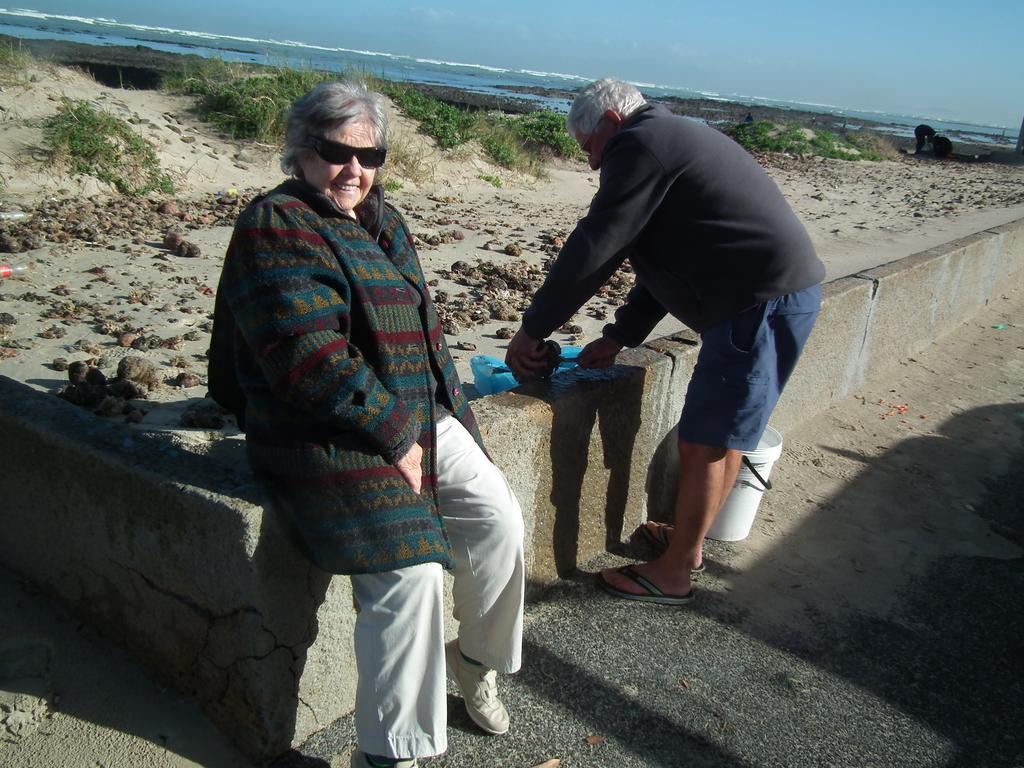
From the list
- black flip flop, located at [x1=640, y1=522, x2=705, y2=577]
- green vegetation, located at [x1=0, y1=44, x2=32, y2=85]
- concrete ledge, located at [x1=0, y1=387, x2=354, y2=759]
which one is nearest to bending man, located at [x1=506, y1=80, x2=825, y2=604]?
black flip flop, located at [x1=640, y1=522, x2=705, y2=577]

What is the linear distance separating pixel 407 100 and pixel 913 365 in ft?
30.6

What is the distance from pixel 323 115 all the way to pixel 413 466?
889mm

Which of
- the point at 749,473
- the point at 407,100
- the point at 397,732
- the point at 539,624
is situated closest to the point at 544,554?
the point at 539,624

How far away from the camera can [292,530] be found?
2186mm

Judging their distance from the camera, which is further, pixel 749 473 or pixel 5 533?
pixel 749 473

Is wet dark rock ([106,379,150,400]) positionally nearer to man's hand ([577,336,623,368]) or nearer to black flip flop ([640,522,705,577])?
→ man's hand ([577,336,623,368])

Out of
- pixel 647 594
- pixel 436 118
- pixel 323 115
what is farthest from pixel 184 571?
pixel 436 118

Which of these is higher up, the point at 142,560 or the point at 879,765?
the point at 142,560

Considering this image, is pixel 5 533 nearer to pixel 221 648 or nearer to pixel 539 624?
pixel 221 648

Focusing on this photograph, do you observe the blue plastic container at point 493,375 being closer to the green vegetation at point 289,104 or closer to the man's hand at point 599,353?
the man's hand at point 599,353

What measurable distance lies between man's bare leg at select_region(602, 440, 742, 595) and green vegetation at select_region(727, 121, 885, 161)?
2218 cm

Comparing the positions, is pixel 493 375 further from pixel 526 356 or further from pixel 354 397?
pixel 354 397

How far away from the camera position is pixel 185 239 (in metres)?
7.11

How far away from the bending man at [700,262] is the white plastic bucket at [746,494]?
1.67 ft
